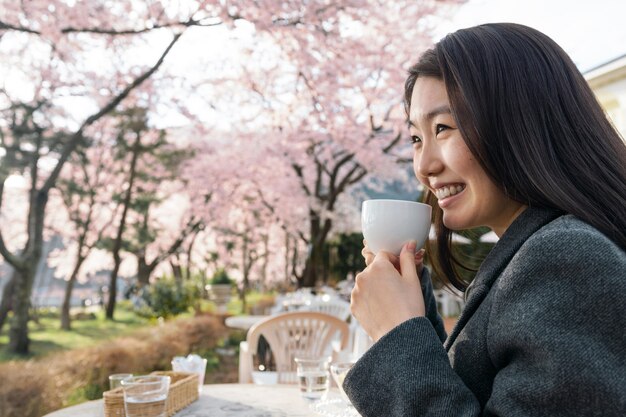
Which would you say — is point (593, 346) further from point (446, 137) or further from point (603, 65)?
point (603, 65)

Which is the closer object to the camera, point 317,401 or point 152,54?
point 317,401

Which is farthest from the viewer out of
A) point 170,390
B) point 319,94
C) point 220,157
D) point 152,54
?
point 220,157

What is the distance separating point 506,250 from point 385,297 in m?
0.21

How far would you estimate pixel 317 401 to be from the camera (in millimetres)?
1637

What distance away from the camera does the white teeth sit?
97 centimetres

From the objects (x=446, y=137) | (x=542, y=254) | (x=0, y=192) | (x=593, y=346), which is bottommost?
(x=593, y=346)

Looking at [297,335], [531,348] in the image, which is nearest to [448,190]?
[531,348]

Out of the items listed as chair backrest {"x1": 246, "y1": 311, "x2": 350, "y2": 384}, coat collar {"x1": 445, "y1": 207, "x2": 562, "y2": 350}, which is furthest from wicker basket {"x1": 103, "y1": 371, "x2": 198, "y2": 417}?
chair backrest {"x1": 246, "y1": 311, "x2": 350, "y2": 384}

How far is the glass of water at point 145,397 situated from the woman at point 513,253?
0.65 m

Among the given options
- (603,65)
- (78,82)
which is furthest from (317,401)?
(78,82)

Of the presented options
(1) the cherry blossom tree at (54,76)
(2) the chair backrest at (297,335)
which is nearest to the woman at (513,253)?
(2) the chair backrest at (297,335)

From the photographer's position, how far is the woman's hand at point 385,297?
2.87 feet

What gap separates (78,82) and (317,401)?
915 centimetres

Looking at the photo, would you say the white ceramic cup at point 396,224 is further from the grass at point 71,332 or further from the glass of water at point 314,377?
the grass at point 71,332
